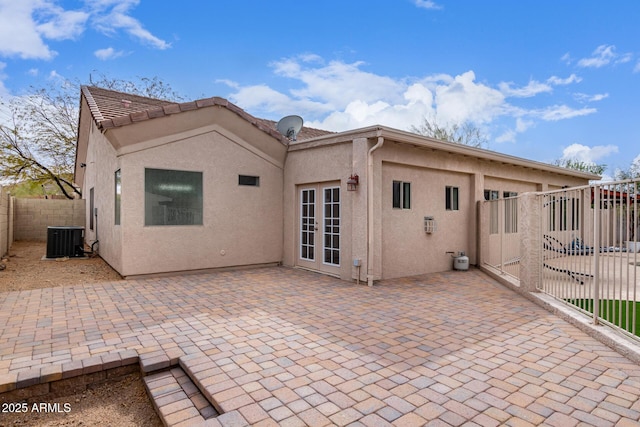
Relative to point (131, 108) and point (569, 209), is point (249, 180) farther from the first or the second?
point (569, 209)

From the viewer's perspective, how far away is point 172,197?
8789mm

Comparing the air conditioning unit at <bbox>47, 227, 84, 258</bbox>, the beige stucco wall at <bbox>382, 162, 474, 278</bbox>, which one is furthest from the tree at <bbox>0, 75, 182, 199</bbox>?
the beige stucco wall at <bbox>382, 162, 474, 278</bbox>

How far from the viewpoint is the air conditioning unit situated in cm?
1133

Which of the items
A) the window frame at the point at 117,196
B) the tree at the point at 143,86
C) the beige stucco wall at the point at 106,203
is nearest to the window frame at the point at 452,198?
the window frame at the point at 117,196

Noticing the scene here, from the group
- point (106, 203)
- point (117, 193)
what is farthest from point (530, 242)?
point (106, 203)

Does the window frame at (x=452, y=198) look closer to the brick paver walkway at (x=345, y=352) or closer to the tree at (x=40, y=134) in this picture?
the brick paver walkway at (x=345, y=352)

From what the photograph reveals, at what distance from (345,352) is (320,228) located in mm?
5370

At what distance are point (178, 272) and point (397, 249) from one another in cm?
547

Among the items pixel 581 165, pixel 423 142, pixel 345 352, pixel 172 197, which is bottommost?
pixel 345 352

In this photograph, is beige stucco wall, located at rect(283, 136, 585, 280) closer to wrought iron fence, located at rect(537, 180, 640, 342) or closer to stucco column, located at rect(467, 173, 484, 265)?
stucco column, located at rect(467, 173, 484, 265)

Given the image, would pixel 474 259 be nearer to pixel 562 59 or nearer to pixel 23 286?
pixel 23 286

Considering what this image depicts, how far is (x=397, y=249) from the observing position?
8.88 metres

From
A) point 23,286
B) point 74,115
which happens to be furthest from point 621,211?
point 74,115

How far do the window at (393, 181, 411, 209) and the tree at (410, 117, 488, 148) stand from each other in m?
19.8
